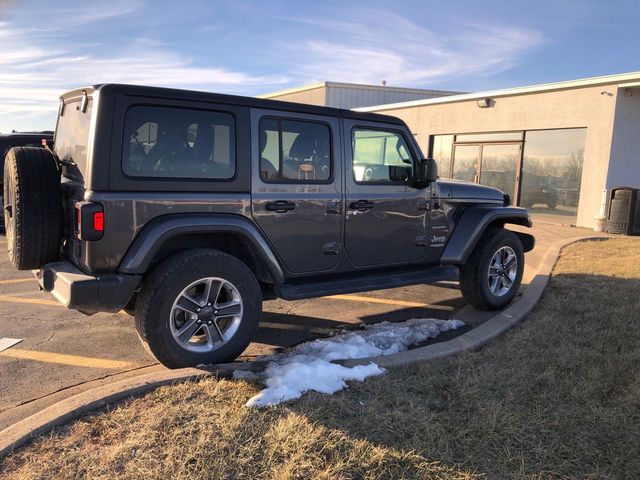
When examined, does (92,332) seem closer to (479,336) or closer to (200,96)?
(200,96)

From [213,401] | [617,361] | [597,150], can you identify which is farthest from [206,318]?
[597,150]

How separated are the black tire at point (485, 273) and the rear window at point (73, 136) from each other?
3800 millimetres

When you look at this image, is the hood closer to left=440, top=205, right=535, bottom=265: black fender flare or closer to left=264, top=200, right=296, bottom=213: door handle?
left=440, top=205, right=535, bottom=265: black fender flare

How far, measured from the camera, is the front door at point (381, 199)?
4.51 meters

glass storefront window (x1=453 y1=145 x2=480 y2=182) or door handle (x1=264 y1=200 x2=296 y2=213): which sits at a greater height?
glass storefront window (x1=453 y1=145 x2=480 y2=182)

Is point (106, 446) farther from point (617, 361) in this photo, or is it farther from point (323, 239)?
point (617, 361)

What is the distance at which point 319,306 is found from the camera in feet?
18.4

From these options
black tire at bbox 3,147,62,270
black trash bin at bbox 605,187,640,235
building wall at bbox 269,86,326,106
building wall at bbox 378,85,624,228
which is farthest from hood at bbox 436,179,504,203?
building wall at bbox 269,86,326,106

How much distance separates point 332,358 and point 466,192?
2543 millimetres

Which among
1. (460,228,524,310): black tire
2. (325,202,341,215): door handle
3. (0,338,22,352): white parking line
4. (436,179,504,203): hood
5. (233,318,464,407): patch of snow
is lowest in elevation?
(0,338,22,352): white parking line

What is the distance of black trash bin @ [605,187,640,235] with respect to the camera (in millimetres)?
10891

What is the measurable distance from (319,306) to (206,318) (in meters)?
2.11

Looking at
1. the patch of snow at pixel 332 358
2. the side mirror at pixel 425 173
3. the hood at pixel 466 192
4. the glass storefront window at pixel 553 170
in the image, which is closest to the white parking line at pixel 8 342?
the patch of snow at pixel 332 358

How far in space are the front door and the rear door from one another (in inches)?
6.5
